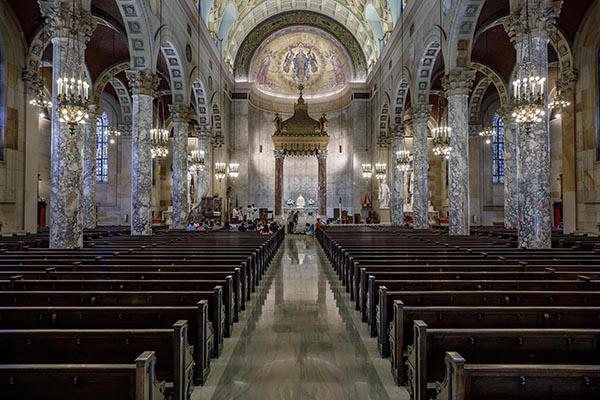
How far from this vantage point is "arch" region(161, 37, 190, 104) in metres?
18.6

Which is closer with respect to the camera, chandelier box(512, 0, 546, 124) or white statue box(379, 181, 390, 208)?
chandelier box(512, 0, 546, 124)

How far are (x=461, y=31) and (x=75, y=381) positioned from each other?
52.1 ft

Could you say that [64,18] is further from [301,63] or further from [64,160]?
[301,63]

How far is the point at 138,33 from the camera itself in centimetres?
1527

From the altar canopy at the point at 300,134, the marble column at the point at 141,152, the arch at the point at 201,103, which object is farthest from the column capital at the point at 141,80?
the altar canopy at the point at 300,134

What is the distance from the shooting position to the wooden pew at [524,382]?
241 cm

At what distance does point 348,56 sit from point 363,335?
98.8 feet

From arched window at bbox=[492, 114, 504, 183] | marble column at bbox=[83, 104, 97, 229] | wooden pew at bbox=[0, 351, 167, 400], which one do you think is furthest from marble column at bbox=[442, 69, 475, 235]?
arched window at bbox=[492, 114, 504, 183]

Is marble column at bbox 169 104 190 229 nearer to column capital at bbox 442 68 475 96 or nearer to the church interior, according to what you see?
the church interior

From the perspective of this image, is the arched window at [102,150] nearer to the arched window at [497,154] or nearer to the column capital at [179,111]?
the column capital at [179,111]

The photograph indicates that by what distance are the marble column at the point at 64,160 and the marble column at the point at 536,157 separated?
10.7 m

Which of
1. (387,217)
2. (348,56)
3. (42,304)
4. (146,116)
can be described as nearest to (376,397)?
(42,304)

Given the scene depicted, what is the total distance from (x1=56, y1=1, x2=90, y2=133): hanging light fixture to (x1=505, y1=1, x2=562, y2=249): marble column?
33.7 ft

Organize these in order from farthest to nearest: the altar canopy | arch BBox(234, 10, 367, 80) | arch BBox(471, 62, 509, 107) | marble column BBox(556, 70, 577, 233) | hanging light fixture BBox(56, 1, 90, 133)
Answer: arch BBox(234, 10, 367, 80), the altar canopy, arch BBox(471, 62, 509, 107), marble column BBox(556, 70, 577, 233), hanging light fixture BBox(56, 1, 90, 133)
